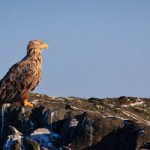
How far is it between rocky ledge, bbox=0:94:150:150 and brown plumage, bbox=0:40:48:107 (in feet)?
2.30

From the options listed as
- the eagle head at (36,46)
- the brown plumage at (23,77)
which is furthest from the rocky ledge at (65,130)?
the eagle head at (36,46)

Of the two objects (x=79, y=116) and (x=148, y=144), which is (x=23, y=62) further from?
(x=148, y=144)

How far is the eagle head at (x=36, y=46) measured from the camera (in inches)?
1297

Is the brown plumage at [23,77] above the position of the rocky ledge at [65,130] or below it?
above

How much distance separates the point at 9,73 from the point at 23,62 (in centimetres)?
109

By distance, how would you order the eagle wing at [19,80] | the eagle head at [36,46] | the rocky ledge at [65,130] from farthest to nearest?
the eagle head at [36,46], the eagle wing at [19,80], the rocky ledge at [65,130]

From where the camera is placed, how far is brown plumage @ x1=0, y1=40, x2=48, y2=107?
3241 cm

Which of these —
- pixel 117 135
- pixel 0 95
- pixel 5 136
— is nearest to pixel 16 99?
pixel 0 95

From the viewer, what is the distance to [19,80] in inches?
1289

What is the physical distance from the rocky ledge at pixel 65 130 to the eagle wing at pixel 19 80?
0.80 m

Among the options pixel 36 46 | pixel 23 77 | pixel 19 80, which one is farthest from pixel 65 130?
pixel 36 46

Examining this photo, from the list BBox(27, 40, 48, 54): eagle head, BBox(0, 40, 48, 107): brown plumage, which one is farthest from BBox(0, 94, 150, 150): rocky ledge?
BBox(27, 40, 48, 54): eagle head

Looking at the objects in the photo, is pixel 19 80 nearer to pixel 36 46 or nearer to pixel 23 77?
pixel 23 77

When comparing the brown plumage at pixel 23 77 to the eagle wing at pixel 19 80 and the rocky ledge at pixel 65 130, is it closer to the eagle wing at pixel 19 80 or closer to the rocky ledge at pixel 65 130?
the eagle wing at pixel 19 80
